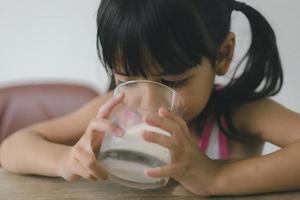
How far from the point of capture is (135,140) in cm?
44

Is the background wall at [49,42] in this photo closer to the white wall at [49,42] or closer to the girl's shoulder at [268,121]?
the white wall at [49,42]

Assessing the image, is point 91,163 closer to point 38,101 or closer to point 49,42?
point 38,101

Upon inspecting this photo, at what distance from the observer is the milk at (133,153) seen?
17.2 inches

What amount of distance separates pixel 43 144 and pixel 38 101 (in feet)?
1.07

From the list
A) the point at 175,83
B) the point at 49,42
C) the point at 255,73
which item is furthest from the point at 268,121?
the point at 49,42

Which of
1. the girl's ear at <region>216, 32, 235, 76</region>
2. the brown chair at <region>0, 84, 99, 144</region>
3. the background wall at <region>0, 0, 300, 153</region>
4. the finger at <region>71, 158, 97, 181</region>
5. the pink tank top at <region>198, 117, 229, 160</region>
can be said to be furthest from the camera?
the background wall at <region>0, 0, 300, 153</region>

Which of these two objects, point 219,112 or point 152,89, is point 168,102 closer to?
point 152,89

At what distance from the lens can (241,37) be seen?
1.05m

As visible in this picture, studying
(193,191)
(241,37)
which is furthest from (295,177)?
(241,37)

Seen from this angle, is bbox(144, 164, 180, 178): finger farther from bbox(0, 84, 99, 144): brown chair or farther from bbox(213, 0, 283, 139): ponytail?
bbox(0, 84, 99, 144): brown chair

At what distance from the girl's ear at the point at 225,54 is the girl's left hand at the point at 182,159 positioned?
201mm

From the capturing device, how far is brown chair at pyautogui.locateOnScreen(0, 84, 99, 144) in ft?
3.25

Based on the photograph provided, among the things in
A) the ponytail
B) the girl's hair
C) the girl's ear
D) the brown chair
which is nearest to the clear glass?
the girl's hair

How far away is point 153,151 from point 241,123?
0.38 m
